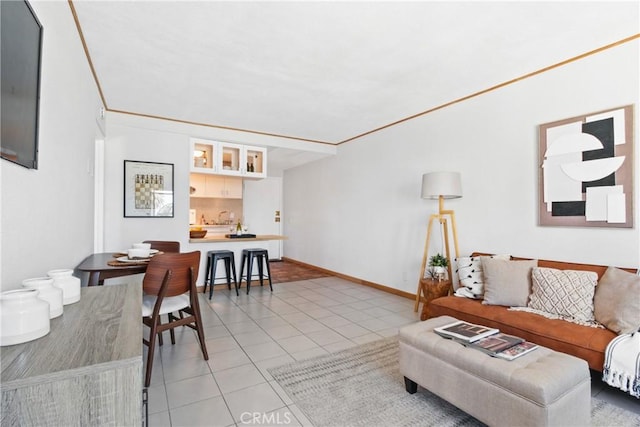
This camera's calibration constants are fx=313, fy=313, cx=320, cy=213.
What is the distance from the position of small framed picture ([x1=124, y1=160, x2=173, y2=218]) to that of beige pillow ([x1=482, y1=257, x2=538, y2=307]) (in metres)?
4.16

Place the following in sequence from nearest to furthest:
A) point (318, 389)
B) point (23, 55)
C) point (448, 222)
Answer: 1. point (23, 55)
2. point (318, 389)
3. point (448, 222)

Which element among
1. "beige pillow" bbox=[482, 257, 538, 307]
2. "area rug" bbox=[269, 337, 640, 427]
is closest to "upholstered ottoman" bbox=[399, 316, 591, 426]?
"area rug" bbox=[269, 337, 640, 427]

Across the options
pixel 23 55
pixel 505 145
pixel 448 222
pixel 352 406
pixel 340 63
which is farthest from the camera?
pixel 448 222

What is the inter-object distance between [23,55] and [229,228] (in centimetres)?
615

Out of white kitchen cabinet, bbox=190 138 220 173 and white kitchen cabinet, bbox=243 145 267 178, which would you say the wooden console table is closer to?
white kitchen cabinet, bbox=243 145 267 178

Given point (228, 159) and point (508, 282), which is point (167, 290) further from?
point (228, 159)

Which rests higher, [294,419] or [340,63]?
[340,63]

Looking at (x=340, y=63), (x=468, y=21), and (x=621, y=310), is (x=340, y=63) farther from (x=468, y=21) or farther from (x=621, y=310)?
(x=621, y=310)

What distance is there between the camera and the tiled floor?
76.6 inches

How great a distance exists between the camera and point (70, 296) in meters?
1.31

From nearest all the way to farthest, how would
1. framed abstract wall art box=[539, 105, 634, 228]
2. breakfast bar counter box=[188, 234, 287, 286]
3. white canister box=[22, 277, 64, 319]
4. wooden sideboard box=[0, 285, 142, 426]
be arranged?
1. wooden sideboard box=[0, 285, 142, 426]
2. white canister box=[22, 277, 64, 319]
3. framed abstract wall art box=[539, 105, 634, 228]
4. breakfast bar counter box=[188, 234, 287, 286]

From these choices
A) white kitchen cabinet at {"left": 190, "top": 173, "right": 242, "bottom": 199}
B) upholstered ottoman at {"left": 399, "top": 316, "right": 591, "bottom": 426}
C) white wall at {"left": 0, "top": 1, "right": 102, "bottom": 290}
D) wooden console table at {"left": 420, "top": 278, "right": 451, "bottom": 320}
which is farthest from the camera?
white kitchen cabinet at {"left": 190, "top": 173, "right": 242, "bottom": 199}

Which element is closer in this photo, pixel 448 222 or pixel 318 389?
pixel 318 389

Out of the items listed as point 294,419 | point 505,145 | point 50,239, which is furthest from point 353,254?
point 50,239
